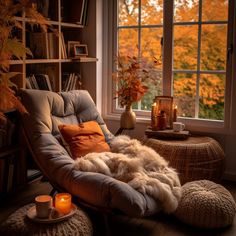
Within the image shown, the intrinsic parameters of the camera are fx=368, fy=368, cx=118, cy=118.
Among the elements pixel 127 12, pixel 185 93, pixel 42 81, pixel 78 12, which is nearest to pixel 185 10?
pixel 127 12

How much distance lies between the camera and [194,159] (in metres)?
3.05

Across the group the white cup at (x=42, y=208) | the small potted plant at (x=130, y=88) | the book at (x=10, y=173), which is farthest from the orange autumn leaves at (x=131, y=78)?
the white cup at (x=42, y=208)

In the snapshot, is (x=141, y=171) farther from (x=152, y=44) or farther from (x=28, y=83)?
(x=152, y=44)

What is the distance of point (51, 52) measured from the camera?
346 cm

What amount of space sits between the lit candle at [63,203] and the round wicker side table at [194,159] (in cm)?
116

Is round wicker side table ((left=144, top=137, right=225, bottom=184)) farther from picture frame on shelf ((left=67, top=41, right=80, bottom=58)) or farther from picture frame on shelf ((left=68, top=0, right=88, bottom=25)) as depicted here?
picture frame on shelf ((left=68, top=0, right=88, bottom=25))

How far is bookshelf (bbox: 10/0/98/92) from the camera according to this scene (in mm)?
3138

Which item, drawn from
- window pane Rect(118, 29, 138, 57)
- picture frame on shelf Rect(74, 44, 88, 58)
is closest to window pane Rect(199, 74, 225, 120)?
window pane Rect(118, 29, 138, 57)

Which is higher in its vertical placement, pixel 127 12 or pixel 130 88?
pixel 127 12

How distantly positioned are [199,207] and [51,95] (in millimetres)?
1433

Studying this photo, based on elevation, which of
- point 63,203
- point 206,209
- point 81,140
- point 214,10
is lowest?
point 206,209

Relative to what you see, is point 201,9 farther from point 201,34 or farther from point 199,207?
point 199,207

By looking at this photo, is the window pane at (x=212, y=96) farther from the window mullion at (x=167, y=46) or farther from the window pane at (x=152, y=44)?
the window pane at (x=152, y=44)

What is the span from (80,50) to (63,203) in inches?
81.4
